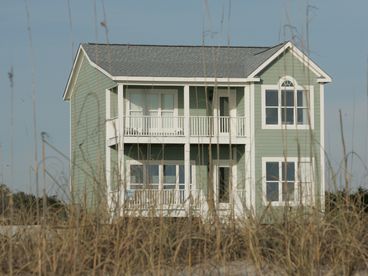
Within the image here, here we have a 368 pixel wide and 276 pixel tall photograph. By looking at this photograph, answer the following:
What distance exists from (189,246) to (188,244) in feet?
1.80

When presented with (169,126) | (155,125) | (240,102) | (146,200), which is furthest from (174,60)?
(146,200)

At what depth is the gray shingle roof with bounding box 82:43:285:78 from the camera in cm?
3164

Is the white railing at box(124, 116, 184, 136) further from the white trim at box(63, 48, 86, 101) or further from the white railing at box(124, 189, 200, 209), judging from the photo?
the white railing at box(124, 189, 200, 209)

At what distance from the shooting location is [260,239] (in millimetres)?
5766

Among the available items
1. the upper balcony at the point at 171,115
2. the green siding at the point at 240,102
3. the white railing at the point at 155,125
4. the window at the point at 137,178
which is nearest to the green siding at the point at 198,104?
the upper balcony at the point at 171,115

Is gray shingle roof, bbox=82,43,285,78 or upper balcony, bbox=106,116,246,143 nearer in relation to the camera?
upper balcony, bbox=106,116,246,143

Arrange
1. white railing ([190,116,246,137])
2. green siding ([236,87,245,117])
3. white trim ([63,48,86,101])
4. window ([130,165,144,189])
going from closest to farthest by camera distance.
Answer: window ([130,165,144,189]) < white railing ([190,116,246,137]) < green siding ([236,87,245,117]) < white trim ([63,48,86,101])

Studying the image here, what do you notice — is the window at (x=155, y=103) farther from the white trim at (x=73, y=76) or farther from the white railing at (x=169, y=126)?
the white trim at (x=73, y=76)

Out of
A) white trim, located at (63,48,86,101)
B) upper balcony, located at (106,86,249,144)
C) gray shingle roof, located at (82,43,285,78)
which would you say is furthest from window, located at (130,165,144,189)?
white trim, located at (63,48,86,101)

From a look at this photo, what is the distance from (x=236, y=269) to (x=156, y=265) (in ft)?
1.67

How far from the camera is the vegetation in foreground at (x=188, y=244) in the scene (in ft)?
16.8

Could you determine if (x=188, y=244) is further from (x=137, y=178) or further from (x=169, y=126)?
(x=169, y=126)

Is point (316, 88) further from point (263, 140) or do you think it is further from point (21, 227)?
point (21, 227)

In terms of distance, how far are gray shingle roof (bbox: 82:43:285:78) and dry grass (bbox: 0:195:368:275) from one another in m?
24.4
